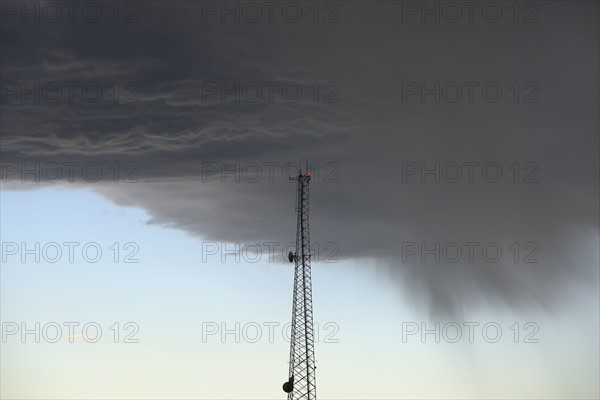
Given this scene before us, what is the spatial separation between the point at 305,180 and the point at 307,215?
4.77m

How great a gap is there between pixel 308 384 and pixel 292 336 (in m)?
6.39

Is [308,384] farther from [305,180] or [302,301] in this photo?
[305,180]

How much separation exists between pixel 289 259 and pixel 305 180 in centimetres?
1071

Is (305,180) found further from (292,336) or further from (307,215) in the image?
(292,336)

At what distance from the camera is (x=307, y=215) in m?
117

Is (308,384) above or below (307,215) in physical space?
below

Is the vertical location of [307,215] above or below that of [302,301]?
above

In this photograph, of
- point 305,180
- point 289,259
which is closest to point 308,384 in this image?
point 289,259

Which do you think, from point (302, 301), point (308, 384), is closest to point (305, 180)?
point (302, 301)

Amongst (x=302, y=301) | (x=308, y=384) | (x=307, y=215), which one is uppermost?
(x=307, y=215)

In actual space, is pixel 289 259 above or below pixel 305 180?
below

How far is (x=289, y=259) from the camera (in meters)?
114

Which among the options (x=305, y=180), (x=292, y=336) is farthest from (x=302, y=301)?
(x=305, y=180)

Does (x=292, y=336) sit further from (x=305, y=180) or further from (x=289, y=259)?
(x=305, y=180)
